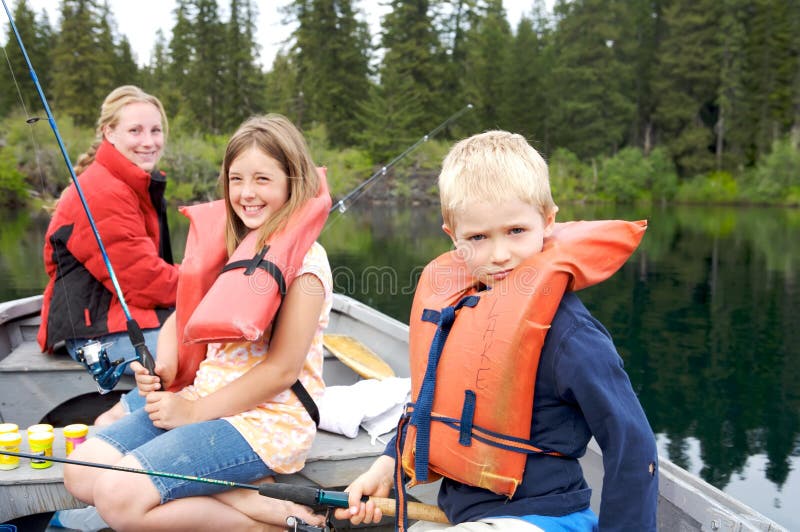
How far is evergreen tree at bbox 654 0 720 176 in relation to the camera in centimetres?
3325

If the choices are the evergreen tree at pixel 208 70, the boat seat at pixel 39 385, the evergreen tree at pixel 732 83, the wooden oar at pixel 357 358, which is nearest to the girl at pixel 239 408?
the wooden oar at pixel 357 358

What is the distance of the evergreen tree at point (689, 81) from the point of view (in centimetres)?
3325

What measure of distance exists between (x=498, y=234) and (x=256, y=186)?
88 centimetres

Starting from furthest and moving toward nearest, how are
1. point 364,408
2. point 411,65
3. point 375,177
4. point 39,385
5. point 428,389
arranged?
1. point 411,65
2. point 375,177
3. point 39,385
4. point 364,408
5. point 428,389

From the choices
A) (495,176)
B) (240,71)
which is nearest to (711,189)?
(240,71)

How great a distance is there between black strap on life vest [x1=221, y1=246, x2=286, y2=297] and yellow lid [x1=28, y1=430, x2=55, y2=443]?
73cm

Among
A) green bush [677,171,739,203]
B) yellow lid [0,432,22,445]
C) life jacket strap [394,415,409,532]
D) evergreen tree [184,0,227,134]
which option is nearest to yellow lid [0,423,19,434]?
yellow lid [0,432,22,445]

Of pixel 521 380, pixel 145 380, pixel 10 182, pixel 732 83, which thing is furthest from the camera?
pixel 732 83

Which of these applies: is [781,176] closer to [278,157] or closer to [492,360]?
[278,157]

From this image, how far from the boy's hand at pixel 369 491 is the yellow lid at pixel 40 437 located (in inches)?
37.9

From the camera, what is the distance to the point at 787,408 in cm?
552

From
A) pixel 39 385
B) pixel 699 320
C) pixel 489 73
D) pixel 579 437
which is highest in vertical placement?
pixel 489 73

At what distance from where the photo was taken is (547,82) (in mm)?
33781

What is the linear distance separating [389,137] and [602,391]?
27.4 meters
